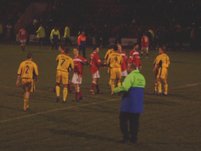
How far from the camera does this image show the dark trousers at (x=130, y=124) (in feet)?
58.2

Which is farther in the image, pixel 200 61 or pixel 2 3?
pixel 2 3

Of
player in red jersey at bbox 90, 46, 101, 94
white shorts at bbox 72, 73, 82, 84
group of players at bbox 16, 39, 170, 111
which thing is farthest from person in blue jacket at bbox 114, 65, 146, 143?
player in red jersey at bbox 90, 46, 101, 94

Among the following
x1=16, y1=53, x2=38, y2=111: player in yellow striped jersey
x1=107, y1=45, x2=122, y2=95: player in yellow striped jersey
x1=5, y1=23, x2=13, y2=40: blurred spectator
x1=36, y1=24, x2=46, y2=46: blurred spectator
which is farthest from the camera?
x1=5, y1=23, x2=13, y2=40: blurred spectator

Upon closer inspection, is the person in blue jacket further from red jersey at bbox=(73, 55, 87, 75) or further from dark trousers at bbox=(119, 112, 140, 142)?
red jersey at bbox=(73, 55, 87, 75)

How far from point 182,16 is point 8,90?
1530 inches

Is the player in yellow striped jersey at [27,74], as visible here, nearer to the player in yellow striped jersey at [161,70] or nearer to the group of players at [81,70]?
the group of players at [81,70]

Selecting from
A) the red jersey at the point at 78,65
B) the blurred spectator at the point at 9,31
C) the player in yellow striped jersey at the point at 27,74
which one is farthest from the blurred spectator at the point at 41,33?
the player in yellow striped jersey at the point at 27,74

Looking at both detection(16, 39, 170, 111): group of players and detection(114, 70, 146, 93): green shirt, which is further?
detection(16, 39, 170, 111): group of players

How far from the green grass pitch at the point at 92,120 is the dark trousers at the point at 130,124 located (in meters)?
0.32

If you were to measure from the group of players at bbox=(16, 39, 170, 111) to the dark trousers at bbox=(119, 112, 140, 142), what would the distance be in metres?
6.32

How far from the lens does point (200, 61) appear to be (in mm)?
48062

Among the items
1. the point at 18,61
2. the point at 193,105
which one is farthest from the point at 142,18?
the point at 193,105

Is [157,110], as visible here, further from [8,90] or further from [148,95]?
[8,90]

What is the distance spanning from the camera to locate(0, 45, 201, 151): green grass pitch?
1833 cm
